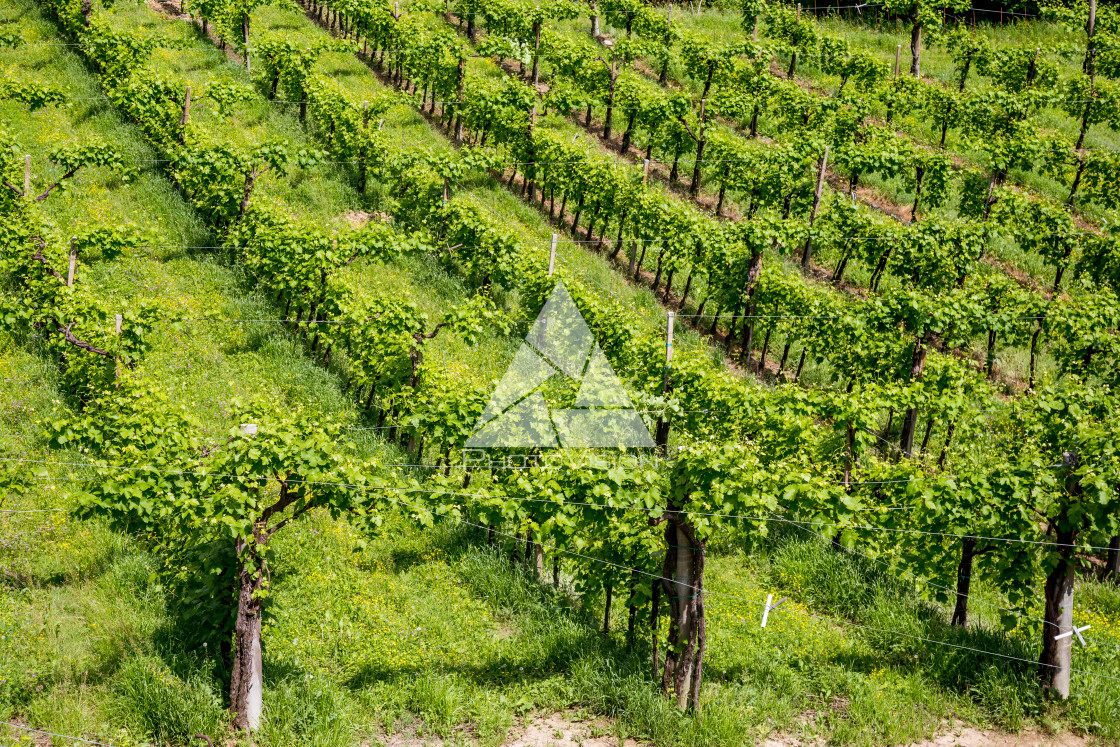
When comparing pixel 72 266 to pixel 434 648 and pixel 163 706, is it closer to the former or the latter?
pixel 163 706

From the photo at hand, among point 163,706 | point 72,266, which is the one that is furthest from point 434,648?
point 72,266

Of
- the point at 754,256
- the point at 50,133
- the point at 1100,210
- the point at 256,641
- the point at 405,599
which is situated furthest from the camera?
the point at 1100,210

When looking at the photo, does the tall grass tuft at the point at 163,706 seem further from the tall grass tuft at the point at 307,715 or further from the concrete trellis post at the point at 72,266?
the concrete trellis post at the point at 72,266

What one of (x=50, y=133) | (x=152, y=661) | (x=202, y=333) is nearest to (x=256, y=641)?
(x=152, y=661)

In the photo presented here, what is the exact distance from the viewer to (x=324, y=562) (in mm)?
12562

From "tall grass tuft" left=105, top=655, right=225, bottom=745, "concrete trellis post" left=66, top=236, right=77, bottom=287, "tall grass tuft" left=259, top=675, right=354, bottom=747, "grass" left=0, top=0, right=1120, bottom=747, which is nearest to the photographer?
"tall grass tuft" left=105, top=655, right=225, bottom=745

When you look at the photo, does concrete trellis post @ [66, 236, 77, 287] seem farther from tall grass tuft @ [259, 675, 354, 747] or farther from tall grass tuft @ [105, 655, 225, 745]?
tall grass tuft @ [259, 675, 354, 747]

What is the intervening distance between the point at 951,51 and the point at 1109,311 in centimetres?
2344

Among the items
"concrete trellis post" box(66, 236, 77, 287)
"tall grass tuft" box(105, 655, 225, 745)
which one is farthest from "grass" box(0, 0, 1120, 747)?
"concrete trellis post" box(66, 236, 77, 287)

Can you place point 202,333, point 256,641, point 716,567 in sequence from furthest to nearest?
1. point 202,333
2. point 716,567
3. point 256,641

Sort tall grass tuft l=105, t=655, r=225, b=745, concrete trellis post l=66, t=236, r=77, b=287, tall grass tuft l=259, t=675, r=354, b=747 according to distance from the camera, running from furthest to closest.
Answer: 1. concrete trellis post l=66, t=236, r=77, b=287
2. tall grass tuft l=259, t=675, r=354, b=747
3. tall grass tuft l=105, t=655, r=225, b=745

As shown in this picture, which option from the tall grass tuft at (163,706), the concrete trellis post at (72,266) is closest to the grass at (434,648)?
the tall grass tuft at (163,706)

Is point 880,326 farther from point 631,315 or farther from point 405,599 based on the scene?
point 405,599

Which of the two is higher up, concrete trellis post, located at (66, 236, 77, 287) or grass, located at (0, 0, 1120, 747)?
concrete trellis post, located at (66, 236, 77, 287)
